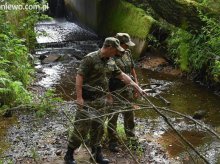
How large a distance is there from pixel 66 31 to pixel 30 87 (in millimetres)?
9116

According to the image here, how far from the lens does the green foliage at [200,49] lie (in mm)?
10805

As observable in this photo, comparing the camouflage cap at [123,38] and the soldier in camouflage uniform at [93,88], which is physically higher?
the camouflage cap at [123,38]

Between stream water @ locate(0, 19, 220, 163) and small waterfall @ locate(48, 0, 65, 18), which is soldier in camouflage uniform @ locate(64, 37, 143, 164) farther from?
small waterfall @ locate(48, 0, 65, 18)

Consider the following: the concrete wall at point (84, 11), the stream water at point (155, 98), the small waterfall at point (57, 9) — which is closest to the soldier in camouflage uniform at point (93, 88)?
the stream water at point (155, 98)

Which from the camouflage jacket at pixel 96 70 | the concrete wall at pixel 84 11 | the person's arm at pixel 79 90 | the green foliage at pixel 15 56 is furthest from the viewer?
the concrete wall at pixel 84 11

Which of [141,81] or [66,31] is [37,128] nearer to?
[141,81]

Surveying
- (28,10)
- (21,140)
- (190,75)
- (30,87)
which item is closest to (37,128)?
(21,140)

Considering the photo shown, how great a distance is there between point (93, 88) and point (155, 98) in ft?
16.1

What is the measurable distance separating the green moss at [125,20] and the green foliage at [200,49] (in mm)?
1375

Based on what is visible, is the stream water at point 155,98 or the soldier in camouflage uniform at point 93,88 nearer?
the soldier in camouflage uniform at point 93,88

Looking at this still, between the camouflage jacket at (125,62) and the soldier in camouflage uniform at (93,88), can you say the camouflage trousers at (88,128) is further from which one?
the camouflage jacket at (125,62)

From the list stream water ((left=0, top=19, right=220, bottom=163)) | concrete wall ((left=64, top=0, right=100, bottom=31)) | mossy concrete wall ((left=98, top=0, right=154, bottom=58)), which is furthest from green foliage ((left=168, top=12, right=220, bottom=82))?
concrete wall ((left=64, top=0, right=100, bottom=31))

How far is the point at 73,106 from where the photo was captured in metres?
9.27

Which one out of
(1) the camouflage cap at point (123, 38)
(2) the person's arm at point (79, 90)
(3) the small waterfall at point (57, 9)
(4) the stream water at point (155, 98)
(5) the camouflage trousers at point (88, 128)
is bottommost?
(4) the stream water at point (155, 98)
